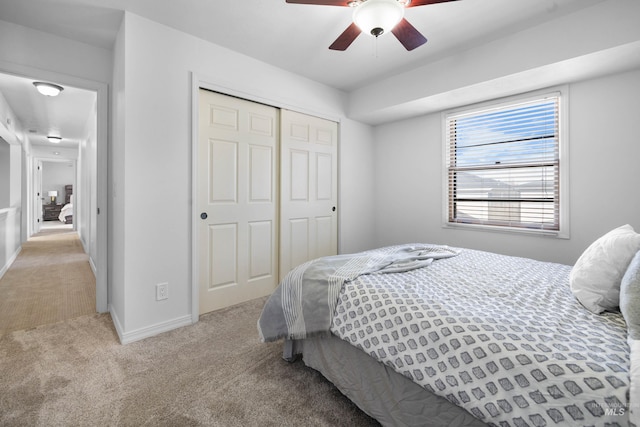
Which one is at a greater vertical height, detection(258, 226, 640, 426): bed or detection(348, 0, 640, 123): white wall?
detection(348, 0, 640, 123): white wall

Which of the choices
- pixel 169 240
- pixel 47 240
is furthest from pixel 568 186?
pixel 47 240

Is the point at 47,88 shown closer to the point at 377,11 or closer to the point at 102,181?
the point at 102,181

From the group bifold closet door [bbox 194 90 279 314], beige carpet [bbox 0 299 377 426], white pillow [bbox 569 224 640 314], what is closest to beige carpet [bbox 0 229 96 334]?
beige carpet [bbox 0 299 377 426]

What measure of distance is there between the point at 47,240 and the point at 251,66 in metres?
6.90

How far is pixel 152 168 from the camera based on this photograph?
7.35ft

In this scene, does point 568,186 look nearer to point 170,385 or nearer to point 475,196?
point 475,196

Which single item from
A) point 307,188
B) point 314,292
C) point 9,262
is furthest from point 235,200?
point 9,262

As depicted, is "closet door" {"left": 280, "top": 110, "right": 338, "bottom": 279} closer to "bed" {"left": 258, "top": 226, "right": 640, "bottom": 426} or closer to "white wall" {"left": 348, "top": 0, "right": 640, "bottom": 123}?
"white wall" {"left": 348, "top": 0, "right": 640, "bottom": 123}

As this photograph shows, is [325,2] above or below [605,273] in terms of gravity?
above

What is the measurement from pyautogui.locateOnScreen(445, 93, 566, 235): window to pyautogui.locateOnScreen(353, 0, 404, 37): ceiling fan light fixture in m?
1.97

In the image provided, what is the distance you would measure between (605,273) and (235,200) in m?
2.65

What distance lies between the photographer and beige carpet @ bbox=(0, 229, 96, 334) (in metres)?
2.56

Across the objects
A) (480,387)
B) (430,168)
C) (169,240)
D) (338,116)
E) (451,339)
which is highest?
(338,116)

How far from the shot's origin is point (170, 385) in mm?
1639
